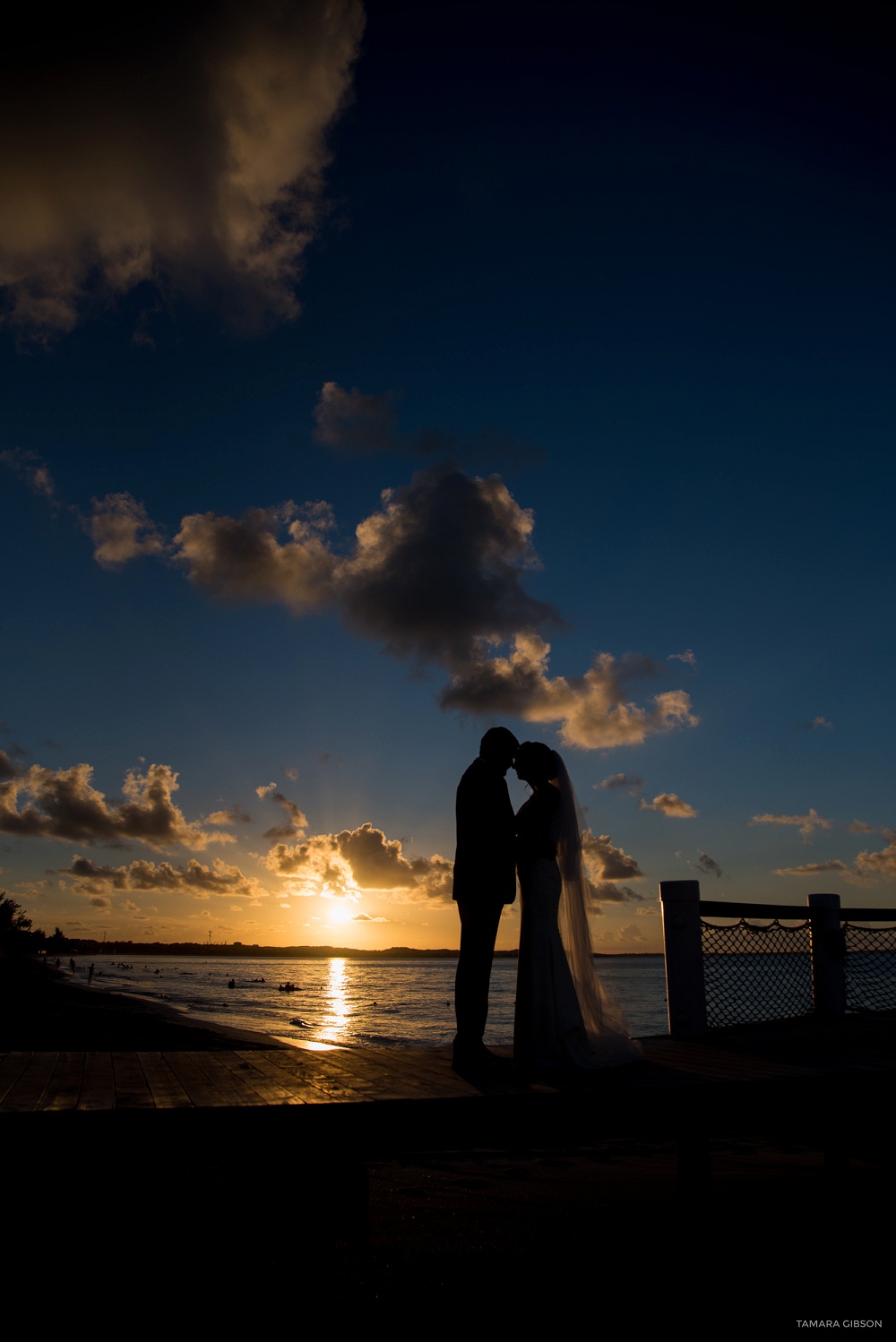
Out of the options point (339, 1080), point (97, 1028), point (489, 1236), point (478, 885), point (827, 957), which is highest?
point (478, 885)

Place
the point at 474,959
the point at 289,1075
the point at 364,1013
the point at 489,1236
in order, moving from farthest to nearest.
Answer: the point at 364,1013 → the point at 489,1236 → the point at 474,959 → the point at 289,1075

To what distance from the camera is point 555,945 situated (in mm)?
5750

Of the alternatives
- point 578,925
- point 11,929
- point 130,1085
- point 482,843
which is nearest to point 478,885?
point 482,843

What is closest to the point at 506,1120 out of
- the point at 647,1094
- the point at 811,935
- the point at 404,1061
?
the point at 647,1094

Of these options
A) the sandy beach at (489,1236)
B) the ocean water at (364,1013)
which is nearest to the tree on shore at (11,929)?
the ocean water at (364,1013)

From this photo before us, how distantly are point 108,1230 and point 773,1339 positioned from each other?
4764mm

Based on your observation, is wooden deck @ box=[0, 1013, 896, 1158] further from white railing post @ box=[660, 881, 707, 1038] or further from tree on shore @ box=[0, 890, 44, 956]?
tree on shore @ box=[0, 890, 44, 956]

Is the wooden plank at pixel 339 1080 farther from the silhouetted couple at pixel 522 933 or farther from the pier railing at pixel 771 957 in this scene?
the pier railing at pixel 771 957

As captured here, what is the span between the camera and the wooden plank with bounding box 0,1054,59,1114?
12.8 ft

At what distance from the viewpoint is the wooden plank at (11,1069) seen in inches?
178

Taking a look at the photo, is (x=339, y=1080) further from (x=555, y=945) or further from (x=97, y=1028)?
(x=97, y=1028)

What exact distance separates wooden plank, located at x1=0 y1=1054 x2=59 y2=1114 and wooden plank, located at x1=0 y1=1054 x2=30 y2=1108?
2cm

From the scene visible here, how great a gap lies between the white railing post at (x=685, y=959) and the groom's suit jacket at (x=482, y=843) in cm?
305

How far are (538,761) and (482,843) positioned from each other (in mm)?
922
